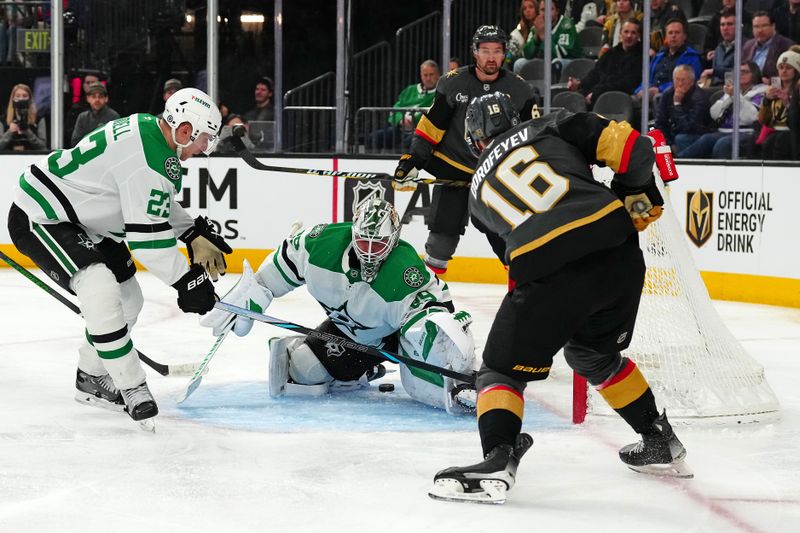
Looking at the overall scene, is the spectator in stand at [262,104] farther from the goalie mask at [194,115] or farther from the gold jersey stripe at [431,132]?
the goalie mask at [194,115]

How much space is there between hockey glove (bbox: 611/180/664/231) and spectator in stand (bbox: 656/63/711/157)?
4223 millimetres

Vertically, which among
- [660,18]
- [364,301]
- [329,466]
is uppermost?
[660,18]

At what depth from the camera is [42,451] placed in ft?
10.2

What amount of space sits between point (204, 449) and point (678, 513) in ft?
4.06

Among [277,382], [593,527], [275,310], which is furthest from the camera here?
[275,310]

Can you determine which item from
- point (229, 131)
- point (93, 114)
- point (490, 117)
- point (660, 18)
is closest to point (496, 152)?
point (490, 117)

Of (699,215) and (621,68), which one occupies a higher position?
(621,68)

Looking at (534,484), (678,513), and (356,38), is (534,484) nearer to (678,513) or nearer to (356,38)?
(678,513)

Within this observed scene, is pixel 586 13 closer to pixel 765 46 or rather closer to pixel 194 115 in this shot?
pixel 765 46

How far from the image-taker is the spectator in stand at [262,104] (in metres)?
7.74

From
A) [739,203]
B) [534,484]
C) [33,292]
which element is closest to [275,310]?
[33,292]

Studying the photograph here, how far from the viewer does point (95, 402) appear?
142 inches

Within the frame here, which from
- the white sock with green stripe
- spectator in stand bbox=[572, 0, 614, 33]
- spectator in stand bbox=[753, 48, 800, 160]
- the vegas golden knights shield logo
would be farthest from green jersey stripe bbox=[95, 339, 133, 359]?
spectator in stand bbox=[572, 0, 614, 33]

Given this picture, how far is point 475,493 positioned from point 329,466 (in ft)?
1.63
